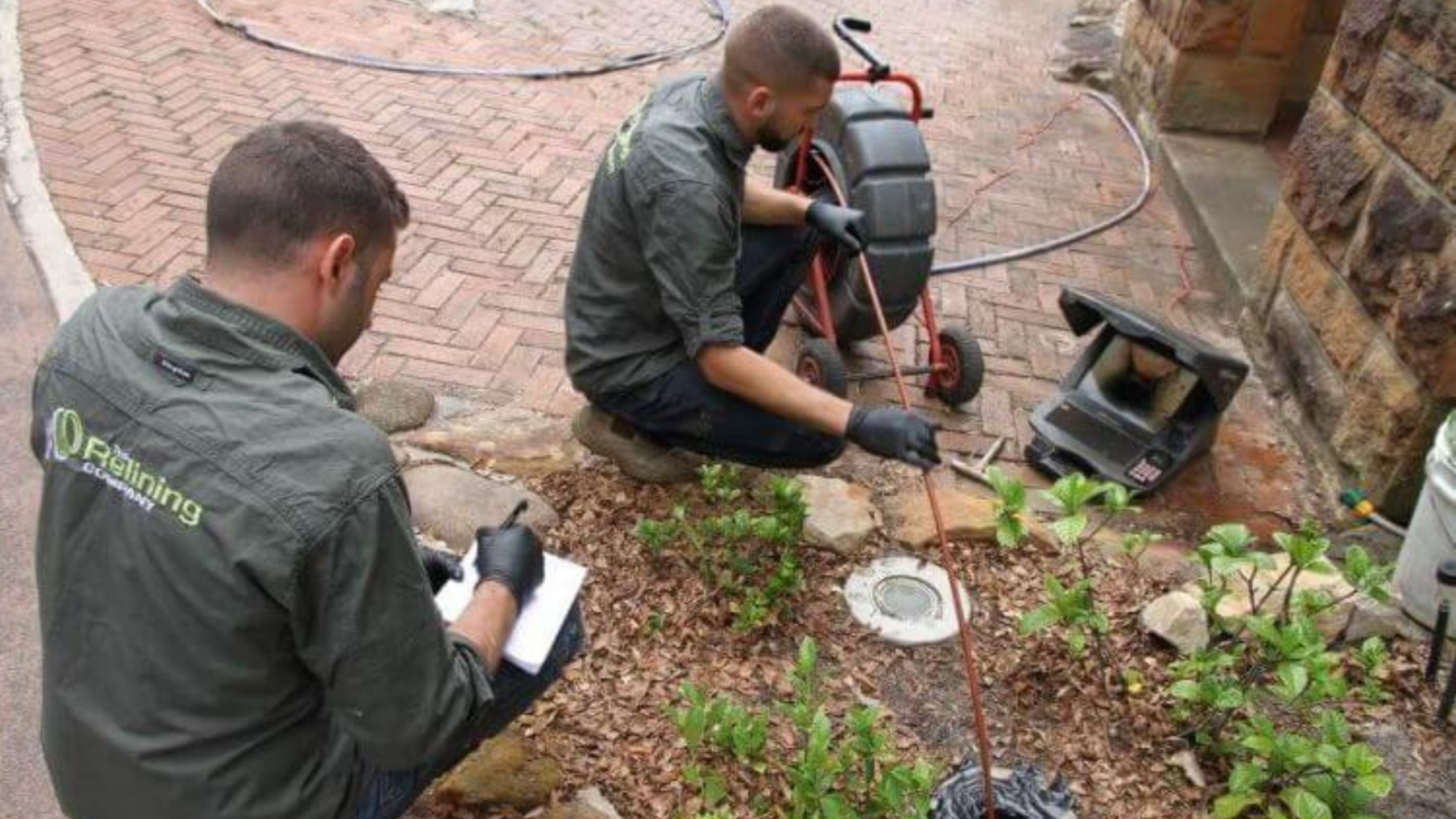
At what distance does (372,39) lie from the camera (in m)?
6.48

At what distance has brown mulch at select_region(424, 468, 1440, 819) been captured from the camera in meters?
2.51

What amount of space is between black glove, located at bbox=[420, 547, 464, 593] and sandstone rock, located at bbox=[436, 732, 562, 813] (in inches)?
15.7

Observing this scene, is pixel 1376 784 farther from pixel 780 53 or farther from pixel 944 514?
pixel 780 53

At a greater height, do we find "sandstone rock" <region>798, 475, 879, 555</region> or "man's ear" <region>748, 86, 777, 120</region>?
"man's ear" <region>748, 86, 777, 120</region>

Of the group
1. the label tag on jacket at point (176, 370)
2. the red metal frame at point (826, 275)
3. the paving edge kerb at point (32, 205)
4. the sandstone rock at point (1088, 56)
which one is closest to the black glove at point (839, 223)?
the red metal frame at point (826, 275)

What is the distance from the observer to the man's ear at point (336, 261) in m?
1.54

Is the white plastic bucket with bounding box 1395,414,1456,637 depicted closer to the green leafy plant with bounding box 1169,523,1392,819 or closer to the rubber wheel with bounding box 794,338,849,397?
the green leafy plant with bounding box 1169,523,1392,819

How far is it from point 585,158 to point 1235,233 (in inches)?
122

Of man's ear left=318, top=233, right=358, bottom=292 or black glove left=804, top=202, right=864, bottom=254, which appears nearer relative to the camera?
man's ear left=318, top=233, right=358, bottom=292

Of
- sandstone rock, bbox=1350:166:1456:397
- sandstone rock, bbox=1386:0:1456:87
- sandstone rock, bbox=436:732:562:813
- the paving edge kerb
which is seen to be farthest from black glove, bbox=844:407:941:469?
the paving edge kerb

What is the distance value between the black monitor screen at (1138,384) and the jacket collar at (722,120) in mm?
1585

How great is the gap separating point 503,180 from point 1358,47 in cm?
348

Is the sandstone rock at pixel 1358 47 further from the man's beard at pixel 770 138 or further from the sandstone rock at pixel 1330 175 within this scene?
the man's beard at pixel 770 138

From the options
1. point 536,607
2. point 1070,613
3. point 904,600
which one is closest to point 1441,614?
point 1070,613
